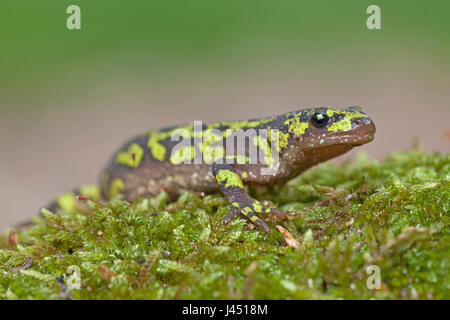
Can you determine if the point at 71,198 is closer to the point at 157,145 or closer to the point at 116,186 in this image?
the point at 116,186

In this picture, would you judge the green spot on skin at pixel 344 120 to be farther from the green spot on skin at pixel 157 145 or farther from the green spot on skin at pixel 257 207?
the green spot on skin at pixel 157 145

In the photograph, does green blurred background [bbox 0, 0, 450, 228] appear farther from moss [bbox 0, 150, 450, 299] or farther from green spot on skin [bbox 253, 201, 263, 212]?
green spot on skin [bbox 253, 201, 263, 212]

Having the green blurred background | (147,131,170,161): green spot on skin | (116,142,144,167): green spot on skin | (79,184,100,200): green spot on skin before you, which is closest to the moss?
(147,131,170,161): green spot on skin

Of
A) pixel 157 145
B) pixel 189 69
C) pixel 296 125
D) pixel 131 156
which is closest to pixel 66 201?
pixel 131 156

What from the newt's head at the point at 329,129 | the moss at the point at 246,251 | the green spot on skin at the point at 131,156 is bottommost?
the moss at the point at 246,251

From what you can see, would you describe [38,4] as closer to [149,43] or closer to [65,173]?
[149,43]

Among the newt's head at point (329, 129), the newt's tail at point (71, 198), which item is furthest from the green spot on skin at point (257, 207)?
the newt's tail at point (71, 198)

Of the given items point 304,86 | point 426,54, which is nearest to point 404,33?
point 426,54
